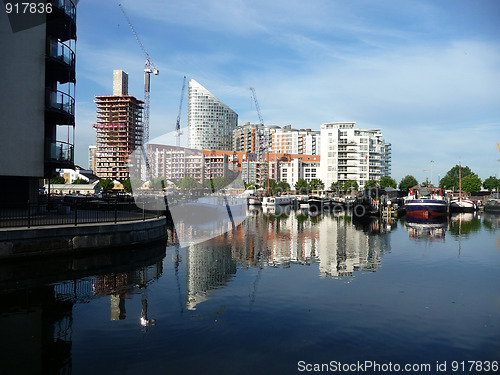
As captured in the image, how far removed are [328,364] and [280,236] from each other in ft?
109

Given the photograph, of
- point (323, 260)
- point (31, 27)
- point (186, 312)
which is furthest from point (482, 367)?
point (31, 27)

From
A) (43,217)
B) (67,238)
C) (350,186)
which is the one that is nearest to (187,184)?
(350,186)

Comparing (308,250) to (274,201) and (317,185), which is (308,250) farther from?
(317,185)

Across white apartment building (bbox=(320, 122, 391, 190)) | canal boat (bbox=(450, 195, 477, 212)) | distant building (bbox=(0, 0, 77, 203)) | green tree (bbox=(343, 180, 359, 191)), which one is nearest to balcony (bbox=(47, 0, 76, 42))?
distant building (bbox=(0, 0, 77, 203))

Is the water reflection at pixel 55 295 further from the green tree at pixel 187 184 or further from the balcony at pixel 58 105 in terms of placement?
the green tree at pixel 187 184

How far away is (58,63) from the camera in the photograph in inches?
1467

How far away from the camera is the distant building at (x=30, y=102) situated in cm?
3312

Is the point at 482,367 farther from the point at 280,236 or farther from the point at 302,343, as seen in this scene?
the point at 280,236

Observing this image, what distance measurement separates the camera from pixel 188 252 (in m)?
→ 31.9

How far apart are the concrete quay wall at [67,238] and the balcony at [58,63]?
18.0 metres

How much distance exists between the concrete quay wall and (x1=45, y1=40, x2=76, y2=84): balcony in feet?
58.9

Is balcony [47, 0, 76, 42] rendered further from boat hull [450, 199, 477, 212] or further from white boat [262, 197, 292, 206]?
boat hull [450, 199, 477, 212]

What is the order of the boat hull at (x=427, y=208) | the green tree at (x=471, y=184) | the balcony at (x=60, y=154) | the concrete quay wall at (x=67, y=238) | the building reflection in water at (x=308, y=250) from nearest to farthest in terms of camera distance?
the concrete quay wall at (x=67, y=238), the building reflection in water at (x=308, y=250), the balcony at (x=60, y=154), the boat hull at (x=427, y=208), the green tree at (x=471, y=184)

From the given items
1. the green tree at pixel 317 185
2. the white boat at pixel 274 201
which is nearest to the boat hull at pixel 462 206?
the white boat at pixel 274 201
